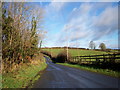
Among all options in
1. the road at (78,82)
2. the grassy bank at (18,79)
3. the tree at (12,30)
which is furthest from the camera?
the tree at (12,30)

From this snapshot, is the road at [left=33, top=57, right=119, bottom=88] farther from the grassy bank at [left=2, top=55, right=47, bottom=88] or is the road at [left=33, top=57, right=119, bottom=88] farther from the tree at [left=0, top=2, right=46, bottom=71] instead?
the tree at [left=0, top=2, right=46, bottom=71]

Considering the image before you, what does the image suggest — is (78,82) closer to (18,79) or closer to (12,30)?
(18,79)

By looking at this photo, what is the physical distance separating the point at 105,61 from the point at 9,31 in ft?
37.5

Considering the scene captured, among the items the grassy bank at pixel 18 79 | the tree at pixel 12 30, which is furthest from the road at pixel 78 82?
the tree at pixel 12 30

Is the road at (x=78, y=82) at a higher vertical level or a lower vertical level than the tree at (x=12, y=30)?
lower

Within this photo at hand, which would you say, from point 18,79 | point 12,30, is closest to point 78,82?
point 18,79

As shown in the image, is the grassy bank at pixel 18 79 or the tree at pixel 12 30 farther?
the tree at pixel 12 30

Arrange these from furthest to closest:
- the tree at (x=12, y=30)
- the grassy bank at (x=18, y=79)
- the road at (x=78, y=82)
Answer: the tree at (x=12, y=30)
the grassy bank at (x=18, y=79)
the road at (x=78, y=82)

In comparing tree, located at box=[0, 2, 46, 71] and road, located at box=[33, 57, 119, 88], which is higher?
tree, located at box=[0, 2, 46, 71]

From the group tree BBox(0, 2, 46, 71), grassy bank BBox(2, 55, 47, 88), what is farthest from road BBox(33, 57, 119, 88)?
tree BBox(0, 2, 46, 71)

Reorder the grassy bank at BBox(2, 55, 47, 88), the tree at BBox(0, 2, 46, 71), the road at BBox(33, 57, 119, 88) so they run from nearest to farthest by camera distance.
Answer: the road at BBox(33, 57, 119, 88), the grassy bank at BBox(2, 55, 47, 88), the tree at BBox(0, 2, 46, 71)

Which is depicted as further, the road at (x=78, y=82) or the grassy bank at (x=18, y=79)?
the grassy bank at (x=18, y=79)

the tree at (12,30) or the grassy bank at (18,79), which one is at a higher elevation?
the tree at (12,30)

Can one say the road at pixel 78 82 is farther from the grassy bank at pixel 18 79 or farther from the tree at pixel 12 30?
the tree at pixel 12 30
